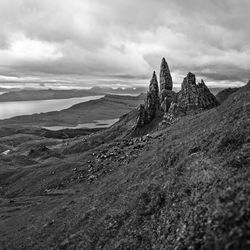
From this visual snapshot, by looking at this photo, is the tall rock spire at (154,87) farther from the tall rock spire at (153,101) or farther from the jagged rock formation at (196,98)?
the jagged rock formation at (196,98)

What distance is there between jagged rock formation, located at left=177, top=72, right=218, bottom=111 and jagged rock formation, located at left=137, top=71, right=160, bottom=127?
1986 cm

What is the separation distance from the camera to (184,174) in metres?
23.0

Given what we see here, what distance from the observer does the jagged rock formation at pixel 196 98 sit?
127m

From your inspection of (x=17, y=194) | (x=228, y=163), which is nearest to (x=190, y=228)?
(x=228, y=163)

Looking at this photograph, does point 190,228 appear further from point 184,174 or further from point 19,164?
point 19,164

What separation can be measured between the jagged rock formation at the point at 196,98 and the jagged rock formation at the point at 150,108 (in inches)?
782

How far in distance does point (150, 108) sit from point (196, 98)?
30974mm

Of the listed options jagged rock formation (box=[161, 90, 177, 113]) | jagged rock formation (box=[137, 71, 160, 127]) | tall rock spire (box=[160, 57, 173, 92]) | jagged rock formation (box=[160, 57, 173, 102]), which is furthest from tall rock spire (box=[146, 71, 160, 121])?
Result: tall rock spire (box=[160, 57, 173, 92])

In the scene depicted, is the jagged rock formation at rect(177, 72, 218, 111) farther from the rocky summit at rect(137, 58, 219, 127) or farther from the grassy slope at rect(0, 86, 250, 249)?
the grassy slope at rect(0, 86, 250, 249)

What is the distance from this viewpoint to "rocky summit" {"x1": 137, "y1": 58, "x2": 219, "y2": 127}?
5017 inches

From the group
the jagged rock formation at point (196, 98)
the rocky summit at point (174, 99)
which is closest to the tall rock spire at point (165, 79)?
the rocky summit at point (174, 99)

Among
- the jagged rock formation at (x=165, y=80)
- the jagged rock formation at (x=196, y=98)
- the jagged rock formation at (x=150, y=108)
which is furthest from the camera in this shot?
the jagged rock formation at (x=165, y=80)

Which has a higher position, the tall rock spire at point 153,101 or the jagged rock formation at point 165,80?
the jagged rock formation at point 165,80

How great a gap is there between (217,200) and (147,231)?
629 cm
